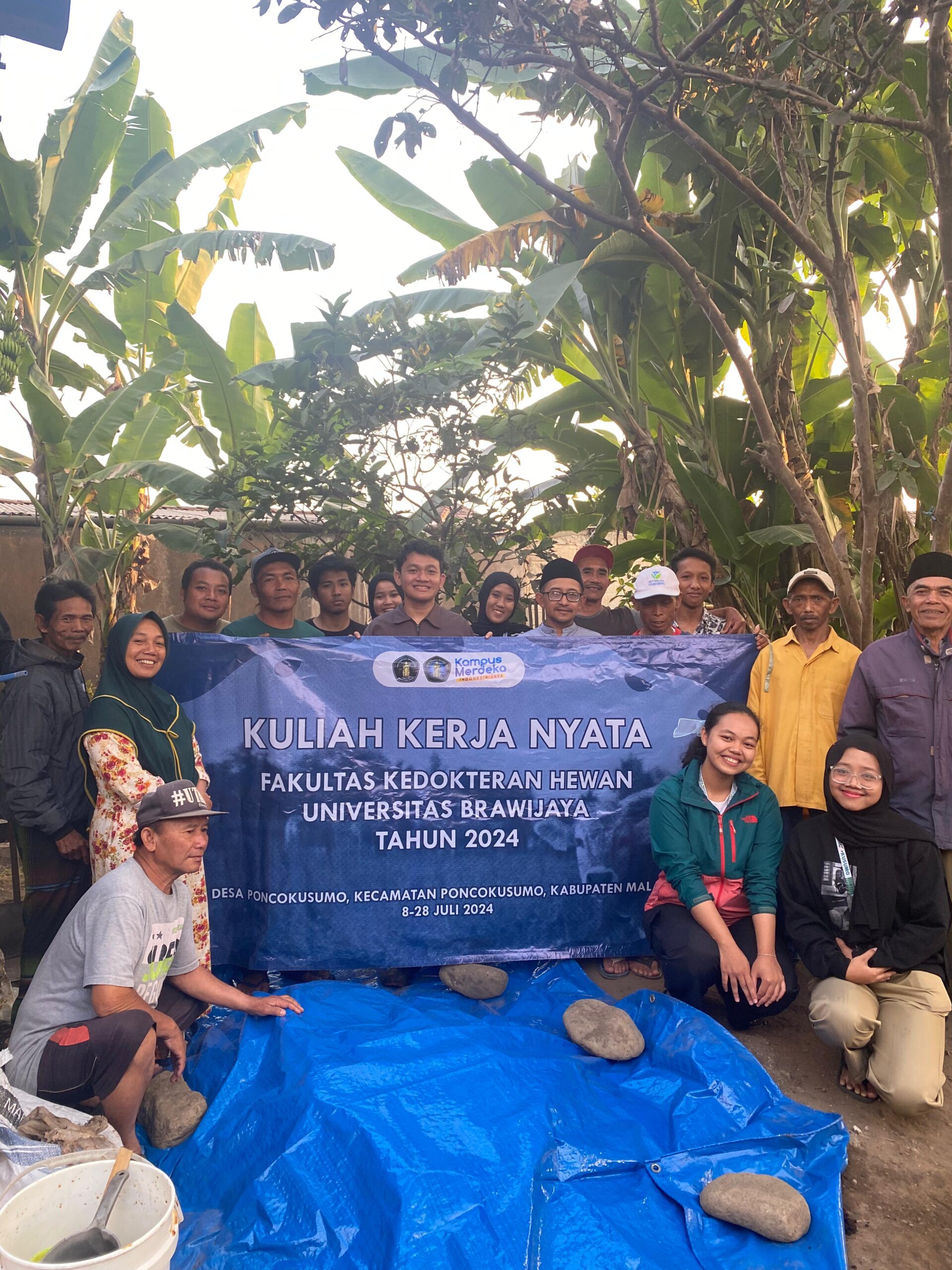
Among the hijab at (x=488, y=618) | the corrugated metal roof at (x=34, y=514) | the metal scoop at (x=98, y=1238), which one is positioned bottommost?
the metal scoop at (x=98, y=1238)

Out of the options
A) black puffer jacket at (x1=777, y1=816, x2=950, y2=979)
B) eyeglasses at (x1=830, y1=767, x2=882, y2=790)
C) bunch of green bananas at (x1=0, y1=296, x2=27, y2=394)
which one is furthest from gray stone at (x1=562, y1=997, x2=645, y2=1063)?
bunch of green bananas at (x1=0, y1=296, x2=27, y2=394)

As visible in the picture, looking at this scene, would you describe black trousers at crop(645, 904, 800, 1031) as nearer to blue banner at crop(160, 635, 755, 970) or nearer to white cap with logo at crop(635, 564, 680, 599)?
blue banner at crop(160, 635, 755, 970)

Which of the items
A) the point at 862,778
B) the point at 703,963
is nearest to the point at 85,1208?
the point at 703,963

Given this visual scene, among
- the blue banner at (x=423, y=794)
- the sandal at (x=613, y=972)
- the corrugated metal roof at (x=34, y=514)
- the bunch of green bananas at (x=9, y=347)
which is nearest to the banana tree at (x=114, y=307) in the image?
the bunch of green bananas at (x=9, y=347)

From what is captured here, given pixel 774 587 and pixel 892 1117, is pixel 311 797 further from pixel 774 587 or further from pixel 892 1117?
pixel 774 587

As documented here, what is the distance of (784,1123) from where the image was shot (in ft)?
9.08

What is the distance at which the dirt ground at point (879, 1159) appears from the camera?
8.00 feet

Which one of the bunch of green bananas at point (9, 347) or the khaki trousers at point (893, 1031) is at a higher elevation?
the bunch of green bananas at point (9, 347)

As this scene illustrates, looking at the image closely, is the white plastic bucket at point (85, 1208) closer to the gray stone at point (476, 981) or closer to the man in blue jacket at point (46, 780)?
the man in blue jacket at point (46, 780)

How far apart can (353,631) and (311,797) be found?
105cm

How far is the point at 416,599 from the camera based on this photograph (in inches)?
171

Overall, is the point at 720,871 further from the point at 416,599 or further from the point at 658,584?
the point at 416,599

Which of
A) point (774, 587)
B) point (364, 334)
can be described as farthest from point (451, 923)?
point (774, 587)

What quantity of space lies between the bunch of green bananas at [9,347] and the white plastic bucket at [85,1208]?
472 centimetres
